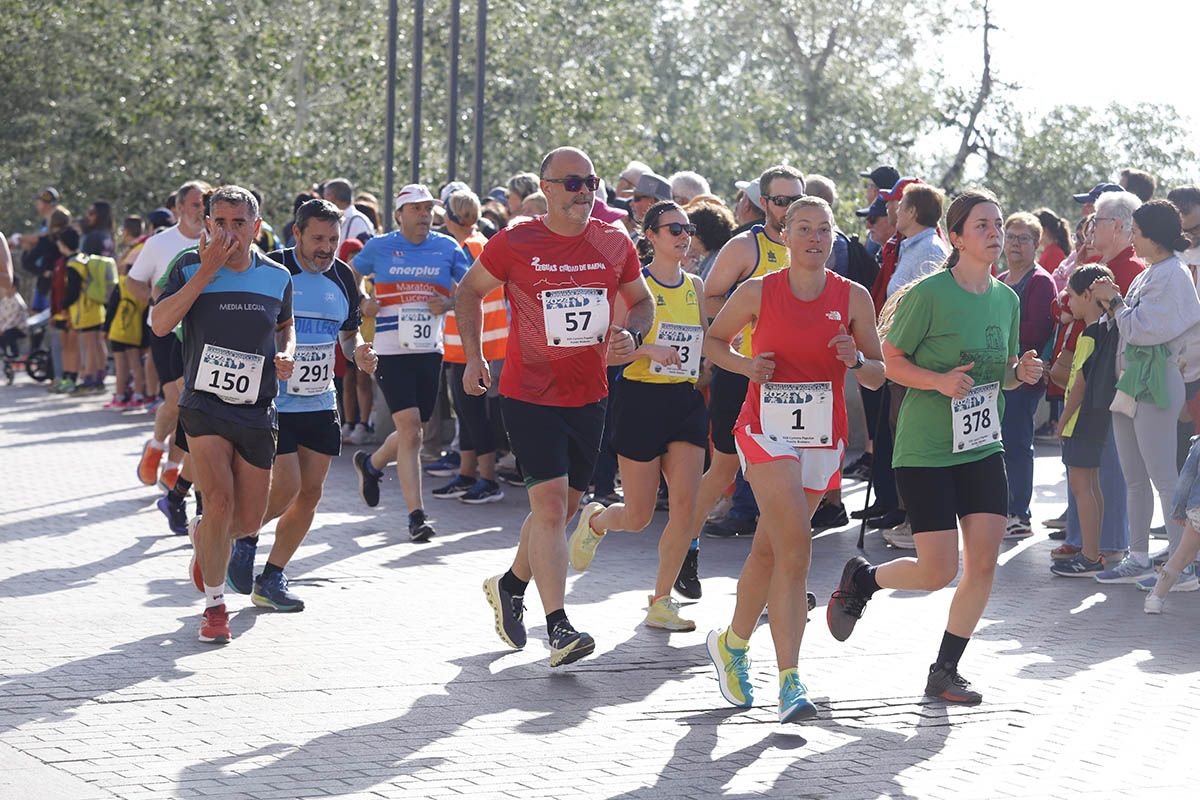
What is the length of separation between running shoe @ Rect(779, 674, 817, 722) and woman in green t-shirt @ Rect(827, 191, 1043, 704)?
74 cm

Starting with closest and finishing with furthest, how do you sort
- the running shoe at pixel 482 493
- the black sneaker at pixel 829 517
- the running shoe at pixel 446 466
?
the black sneaker at pixel 829 517 → the running shoe at pixel 482 493 → the running shoe at pixel 446 466

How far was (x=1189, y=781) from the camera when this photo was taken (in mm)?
5867

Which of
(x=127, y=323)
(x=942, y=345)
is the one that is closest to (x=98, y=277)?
(x=127, y=323)

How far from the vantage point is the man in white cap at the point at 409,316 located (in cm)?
1134

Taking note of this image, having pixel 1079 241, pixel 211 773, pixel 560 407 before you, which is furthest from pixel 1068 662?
pixel 1079 241

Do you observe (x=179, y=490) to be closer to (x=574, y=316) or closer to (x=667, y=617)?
(x=667, y=617)

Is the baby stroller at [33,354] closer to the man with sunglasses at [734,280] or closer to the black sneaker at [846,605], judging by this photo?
the man with sunglasses at [734,280]

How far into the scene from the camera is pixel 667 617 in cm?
832

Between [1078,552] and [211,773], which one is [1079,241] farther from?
[211,773]

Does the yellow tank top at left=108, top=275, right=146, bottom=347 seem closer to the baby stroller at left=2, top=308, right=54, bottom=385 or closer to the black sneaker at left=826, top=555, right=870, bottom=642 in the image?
the baby stroller at left=2, top=308, right=54, bottom=385

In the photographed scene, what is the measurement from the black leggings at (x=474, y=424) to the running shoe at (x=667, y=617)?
4544mm

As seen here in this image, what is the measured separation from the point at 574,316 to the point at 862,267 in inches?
169

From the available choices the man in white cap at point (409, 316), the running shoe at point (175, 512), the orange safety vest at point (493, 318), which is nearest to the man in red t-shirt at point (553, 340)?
the man in white cap at point (409, 316)

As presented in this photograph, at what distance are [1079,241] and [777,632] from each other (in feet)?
20.6
